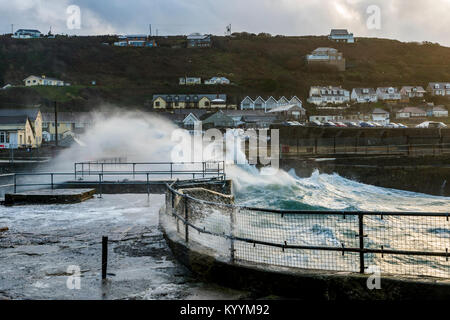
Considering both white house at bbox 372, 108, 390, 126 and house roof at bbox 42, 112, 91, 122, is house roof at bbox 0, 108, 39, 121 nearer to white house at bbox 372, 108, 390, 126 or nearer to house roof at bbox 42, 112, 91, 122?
house roof at bbox 42, 112, 91, 122

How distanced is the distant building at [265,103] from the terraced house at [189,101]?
19.5 feet

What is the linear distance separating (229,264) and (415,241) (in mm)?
9408

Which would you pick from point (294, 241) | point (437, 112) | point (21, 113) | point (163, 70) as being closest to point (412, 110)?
point (437, 112)

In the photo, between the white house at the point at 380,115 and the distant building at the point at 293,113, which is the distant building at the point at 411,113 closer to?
the white house at the point at 380,115

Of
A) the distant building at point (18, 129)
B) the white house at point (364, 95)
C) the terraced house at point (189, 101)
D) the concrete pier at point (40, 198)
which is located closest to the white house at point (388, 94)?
the white house at point (364, 95)

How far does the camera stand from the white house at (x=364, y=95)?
466 feet

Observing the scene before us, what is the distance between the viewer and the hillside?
134 metres

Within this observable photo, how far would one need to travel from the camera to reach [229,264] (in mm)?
6582

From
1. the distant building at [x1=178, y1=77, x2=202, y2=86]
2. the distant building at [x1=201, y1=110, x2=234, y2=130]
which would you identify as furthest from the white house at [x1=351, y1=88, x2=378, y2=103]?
the distant building at [x1=201, y1=110, x2=234, y2=130]

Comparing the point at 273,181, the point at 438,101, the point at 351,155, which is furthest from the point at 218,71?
the point at 273,181

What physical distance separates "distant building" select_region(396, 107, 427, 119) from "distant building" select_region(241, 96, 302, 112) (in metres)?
25.7

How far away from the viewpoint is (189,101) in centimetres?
12750

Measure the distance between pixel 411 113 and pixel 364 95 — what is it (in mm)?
23606

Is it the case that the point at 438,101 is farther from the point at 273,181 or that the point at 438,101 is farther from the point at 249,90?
the point at 273,181
